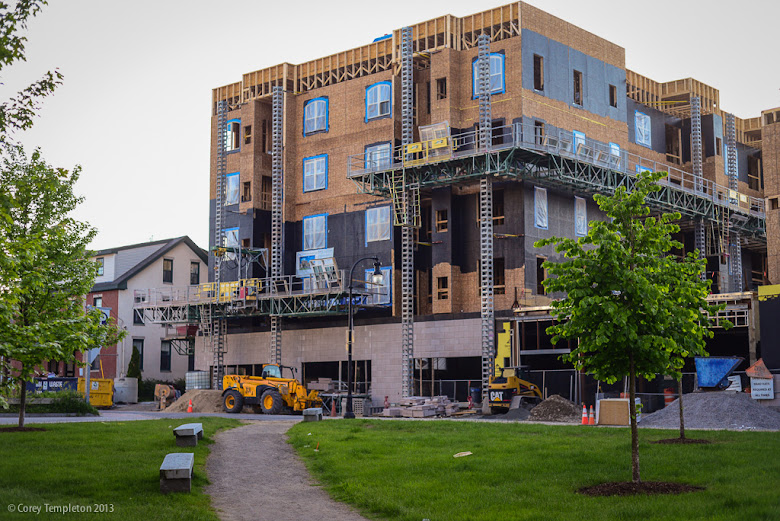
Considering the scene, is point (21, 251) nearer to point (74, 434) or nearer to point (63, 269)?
point (74, 434)

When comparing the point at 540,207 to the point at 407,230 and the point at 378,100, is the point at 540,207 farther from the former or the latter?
the point at 378,100

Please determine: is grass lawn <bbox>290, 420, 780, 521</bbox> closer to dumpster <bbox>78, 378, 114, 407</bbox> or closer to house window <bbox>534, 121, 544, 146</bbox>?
house window <bbox>534, 121, 544, 146</bbox>

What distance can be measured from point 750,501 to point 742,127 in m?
61.8

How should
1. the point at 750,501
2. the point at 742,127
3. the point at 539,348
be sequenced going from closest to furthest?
1. the point at 750,501
2. the point at 539,348
3. the point at 742,127

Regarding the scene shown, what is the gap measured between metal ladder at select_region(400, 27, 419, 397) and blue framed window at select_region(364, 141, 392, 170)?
5.78ft

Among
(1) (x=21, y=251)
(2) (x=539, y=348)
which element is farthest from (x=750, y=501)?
(2) (x=539, y=348)

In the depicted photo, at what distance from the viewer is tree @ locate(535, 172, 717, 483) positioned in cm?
1471

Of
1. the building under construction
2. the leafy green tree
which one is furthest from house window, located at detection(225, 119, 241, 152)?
the leafy green tree

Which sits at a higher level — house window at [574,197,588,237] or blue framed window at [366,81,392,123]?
blue framed window at [366,81,392,123]

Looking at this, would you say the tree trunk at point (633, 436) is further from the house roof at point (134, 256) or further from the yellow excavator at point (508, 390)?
the house roof at point (134, 256)

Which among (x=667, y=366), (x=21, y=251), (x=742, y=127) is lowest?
(x=667, y=366)

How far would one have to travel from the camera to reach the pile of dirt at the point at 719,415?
26672 millimetres

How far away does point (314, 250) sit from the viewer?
2202 inches

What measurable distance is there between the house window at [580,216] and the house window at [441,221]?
24.6ft
